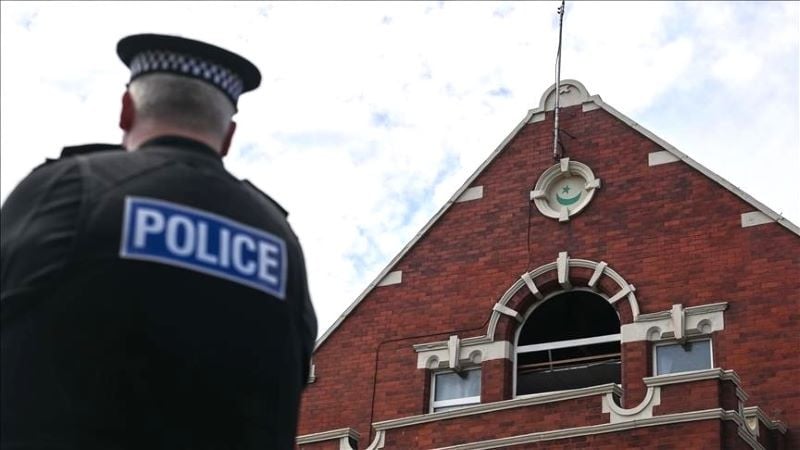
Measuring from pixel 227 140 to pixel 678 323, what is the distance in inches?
525

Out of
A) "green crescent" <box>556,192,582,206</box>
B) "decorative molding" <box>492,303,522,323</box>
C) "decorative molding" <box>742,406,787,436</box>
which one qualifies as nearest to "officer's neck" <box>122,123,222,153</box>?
"decorative molding" <box>742,406,787,436</box>

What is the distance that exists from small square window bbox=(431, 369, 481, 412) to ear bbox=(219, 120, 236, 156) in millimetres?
14000

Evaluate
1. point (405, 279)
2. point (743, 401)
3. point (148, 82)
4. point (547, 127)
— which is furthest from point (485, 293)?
point (148, 82)

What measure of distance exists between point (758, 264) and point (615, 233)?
79.3 inches

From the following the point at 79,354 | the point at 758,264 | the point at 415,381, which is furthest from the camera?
the point at 415,381

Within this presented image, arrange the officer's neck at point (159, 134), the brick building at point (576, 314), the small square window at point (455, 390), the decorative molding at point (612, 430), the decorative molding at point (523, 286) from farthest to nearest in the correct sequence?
the small square window at point (455, 390)
the decorative molding at point (523, 286)
the brick building at point (576, 314)
the decorative molding at point (612, 430)
the officer's neck at point (159, 134)

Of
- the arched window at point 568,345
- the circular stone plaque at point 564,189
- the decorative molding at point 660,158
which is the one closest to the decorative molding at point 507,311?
the arched window at point 568,345

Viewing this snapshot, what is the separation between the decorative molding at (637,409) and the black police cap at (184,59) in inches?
459

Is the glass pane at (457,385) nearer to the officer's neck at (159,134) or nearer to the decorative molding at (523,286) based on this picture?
the decorative molding at (523,286)

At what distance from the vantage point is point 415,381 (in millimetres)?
19094

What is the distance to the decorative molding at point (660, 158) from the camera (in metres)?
19.1

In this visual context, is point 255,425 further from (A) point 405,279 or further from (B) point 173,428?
(A) point 405,279

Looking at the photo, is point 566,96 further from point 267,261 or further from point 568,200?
point 267,261

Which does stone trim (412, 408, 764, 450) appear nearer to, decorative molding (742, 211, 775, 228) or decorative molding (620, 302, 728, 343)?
decorative molding (620, 302, 728, 343)
